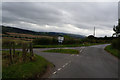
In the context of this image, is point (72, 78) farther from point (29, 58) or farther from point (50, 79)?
point (29, 58)

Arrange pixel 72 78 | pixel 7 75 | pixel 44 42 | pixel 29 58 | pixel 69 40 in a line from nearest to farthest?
pixel 7 75
pixel 72 78
pixel 29 58
pixel 44 42
pixel 69 40

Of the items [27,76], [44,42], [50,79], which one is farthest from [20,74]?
[44,42]

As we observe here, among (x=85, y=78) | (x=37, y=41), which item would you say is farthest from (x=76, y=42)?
(x=85, y=78)

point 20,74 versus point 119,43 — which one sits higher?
point 119,43

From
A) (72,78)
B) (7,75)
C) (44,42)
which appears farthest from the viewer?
(44,42)

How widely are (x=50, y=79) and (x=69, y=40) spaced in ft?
120

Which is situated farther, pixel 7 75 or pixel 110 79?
pixel 110 79

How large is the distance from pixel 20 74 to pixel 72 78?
2.65 m

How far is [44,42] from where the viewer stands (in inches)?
1495

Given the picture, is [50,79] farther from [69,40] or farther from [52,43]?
[69,40]

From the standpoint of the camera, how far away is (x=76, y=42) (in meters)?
45.2

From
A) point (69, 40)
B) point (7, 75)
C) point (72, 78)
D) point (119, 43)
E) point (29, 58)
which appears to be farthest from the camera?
point (69, 40)

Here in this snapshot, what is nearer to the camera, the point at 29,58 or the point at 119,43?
the point at 29,58

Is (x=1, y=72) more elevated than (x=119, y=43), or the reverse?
(x=119, y=43)
